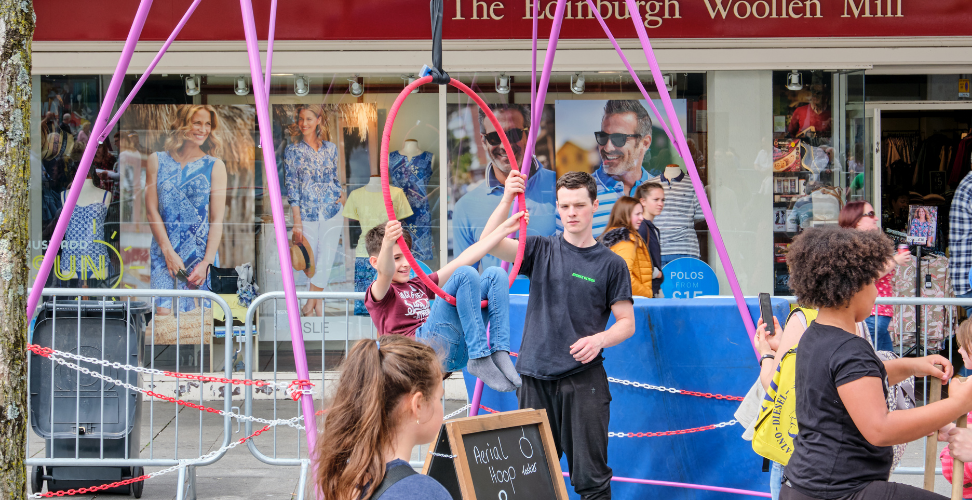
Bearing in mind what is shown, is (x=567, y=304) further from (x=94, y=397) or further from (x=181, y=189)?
(x=181, y=189)

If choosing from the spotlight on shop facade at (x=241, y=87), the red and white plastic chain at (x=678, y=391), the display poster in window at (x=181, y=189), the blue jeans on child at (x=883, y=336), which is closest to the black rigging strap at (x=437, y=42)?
the red and white plastic chain at (x=678, y=391)

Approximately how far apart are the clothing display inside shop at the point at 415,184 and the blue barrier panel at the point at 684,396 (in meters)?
3.39

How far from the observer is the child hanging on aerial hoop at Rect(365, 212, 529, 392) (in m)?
3.42

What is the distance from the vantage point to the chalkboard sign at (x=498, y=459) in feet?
9.98

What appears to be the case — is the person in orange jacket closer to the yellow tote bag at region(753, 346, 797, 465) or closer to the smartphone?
Result: the smartphone

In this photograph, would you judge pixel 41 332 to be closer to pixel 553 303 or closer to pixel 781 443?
pixel 553 303

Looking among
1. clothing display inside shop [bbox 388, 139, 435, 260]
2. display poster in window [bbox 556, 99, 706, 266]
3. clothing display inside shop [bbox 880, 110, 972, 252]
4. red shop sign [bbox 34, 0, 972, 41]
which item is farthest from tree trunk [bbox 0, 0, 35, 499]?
clothing display inside shop [bbox 880, 110, 972, 252]

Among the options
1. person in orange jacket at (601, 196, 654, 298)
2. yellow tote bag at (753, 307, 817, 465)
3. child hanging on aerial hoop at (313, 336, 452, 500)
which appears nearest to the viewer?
child hanging on aerial hoop at (313, 336, 452, 500)

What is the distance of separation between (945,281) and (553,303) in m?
6.10

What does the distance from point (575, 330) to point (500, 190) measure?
3.84 m

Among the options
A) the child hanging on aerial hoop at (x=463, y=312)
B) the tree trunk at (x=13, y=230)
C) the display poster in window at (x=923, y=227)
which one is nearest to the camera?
the tree trunk at (x=13, y=230)

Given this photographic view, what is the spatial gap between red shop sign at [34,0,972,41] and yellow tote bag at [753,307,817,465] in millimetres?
4768

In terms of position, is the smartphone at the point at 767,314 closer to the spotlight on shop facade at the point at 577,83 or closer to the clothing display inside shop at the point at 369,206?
the spotlight on shop facade at the point at 577,83

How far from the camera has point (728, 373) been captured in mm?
4289
